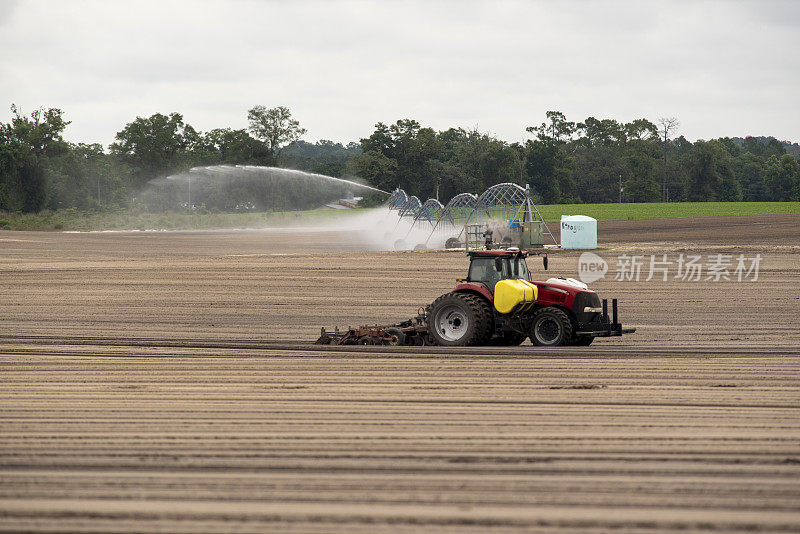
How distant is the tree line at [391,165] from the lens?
90250mm

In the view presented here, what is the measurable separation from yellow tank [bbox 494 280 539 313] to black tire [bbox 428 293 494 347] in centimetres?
31

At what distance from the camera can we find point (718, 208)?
79375 millimetres

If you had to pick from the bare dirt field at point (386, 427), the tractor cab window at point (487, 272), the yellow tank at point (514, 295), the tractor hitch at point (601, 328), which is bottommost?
the bare dirt field at point (386, 427)

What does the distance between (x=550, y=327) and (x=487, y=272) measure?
139cm

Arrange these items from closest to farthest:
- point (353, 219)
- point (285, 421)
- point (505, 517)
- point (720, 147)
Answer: point (505, 517)
point (285, 421)
point (353, 219)
point (720, 147)

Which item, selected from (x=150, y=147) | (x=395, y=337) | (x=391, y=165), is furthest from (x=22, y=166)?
(x=395, y=337)

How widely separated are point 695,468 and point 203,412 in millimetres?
5072

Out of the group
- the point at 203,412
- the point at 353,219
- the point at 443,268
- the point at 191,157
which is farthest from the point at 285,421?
the point at 191,157

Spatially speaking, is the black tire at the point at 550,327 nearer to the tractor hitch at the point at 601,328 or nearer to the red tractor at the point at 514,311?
the red tractor at the point at 514,311

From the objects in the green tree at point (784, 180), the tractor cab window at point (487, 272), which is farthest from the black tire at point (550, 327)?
the green tree at point (784, 180)

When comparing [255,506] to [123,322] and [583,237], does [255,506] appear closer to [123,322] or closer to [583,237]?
[123,322]

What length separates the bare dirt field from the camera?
5977 millimetres

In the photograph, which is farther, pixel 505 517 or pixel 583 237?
pixel 583 237

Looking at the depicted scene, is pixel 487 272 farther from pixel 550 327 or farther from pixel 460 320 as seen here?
pixel 550 327
